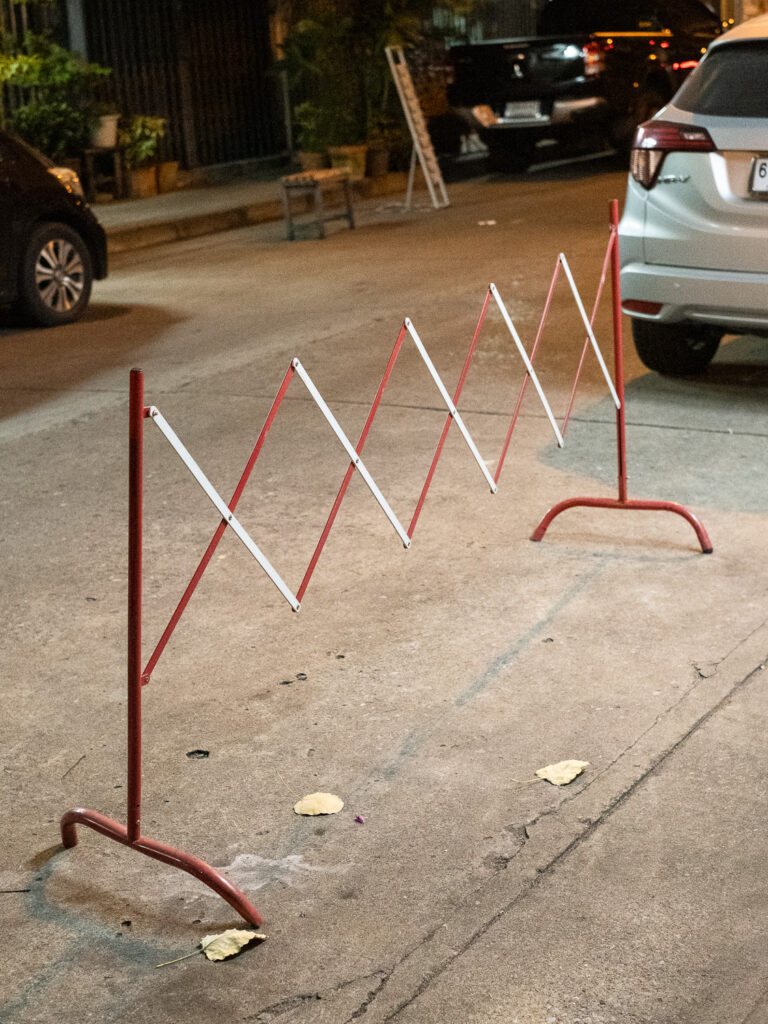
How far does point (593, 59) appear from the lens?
58.4 ft

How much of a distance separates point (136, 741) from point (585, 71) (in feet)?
52.5

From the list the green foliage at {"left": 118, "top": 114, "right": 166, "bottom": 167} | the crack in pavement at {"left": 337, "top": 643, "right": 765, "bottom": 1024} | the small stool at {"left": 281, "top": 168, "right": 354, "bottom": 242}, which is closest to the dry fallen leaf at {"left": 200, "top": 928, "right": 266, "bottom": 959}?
the crack in pavement at {"left": 337, "top": 643, "right": 765, "bottom": 1024}

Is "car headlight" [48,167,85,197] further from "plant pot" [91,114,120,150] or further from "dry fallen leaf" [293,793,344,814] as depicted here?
"dry fallen leaf" [293,793,344,814]

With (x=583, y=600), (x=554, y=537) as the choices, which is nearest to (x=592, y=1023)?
(x=583, y=600)

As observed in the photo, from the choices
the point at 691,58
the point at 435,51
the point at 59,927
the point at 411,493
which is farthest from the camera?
the point at 435,51

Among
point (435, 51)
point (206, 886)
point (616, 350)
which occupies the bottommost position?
point (206, 886)

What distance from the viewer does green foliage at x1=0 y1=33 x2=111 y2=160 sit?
55.3 feet

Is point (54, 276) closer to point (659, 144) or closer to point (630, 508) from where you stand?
point (659, 144)

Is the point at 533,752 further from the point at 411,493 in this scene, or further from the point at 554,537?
the point at 411,493

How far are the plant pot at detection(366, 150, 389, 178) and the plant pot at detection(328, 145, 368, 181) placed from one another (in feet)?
0.54

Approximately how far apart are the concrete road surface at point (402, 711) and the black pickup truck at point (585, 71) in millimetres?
10569

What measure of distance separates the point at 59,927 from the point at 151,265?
11.0 m

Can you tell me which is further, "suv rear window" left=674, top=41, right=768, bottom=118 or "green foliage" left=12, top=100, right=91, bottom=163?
"green foliage" left=12, top=100, right=91, bottom=163

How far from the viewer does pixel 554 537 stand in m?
5.59
